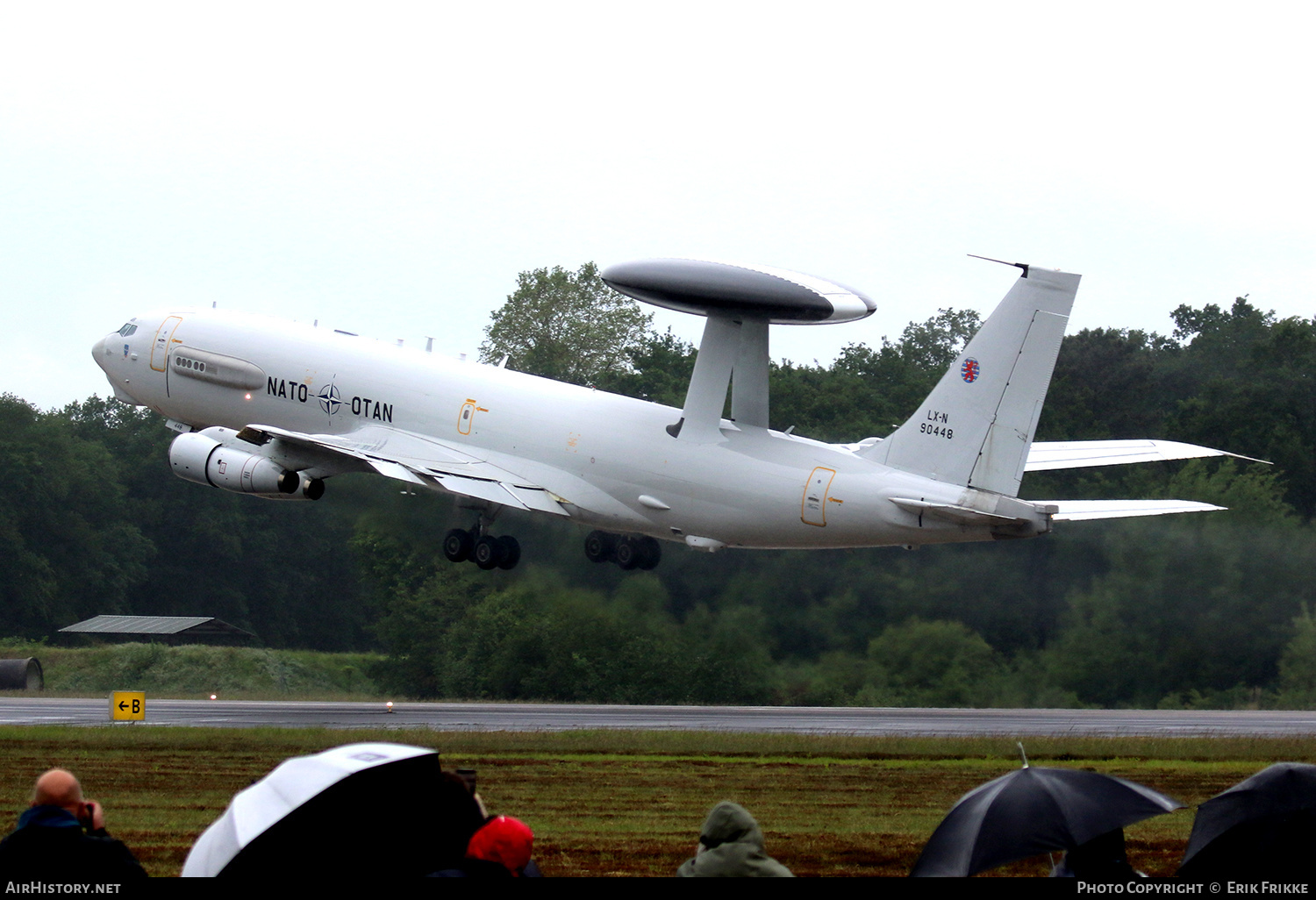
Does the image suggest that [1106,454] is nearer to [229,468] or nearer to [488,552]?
[488,552]

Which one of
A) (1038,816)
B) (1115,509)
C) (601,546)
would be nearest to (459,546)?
(601,546)

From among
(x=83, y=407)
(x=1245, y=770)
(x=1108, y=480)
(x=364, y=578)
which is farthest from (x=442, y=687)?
(x=83, y=407)

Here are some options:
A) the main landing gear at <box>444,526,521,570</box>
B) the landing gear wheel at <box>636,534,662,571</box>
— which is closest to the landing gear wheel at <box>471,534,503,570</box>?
the main landing gear at <box>444,526,521,570</box>

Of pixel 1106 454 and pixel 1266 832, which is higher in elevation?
pixel 1106 454

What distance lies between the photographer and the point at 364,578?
169ft

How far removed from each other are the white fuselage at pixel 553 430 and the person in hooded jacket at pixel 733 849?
833 inches

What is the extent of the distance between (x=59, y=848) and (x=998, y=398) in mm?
23291

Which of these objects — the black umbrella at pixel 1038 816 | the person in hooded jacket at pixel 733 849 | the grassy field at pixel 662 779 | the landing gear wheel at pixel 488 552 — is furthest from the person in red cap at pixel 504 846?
the landing gear wheel at pixel 488 552

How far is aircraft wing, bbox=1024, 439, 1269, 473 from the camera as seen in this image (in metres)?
32.7

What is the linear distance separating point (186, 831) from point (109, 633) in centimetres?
5408

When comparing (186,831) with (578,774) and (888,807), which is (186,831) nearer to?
(578,774)

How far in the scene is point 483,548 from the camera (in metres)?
36.0

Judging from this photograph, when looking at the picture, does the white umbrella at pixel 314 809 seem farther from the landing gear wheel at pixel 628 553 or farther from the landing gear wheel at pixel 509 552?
the landing gear wheel at pixel 509 552

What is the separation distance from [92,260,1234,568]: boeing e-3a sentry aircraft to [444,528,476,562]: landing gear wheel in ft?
0.37
